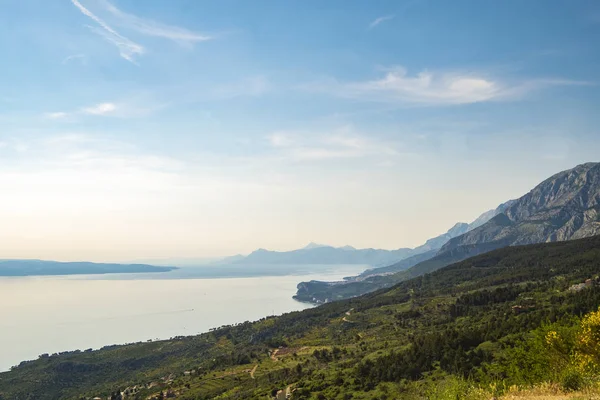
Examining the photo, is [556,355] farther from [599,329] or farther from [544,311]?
[544,311]

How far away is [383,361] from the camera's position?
10062 cm

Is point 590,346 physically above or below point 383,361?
above

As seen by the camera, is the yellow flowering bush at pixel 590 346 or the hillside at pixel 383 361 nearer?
the yellow flowering bush at pixel 590 346

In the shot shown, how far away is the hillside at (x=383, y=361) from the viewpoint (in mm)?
68312

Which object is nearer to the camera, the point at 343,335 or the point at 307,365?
the point at 307,365

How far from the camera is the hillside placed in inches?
2689

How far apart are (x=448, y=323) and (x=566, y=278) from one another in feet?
250

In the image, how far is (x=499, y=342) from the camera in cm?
9562

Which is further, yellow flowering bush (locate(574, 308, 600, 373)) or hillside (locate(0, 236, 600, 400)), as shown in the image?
hillside (locate(0, 236, 600, 400))

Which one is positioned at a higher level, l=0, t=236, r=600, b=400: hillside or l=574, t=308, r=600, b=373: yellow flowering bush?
l=574, t=308, r=600, b=373: yellow flowering bush

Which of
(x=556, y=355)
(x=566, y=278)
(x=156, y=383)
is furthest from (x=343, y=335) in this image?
(x=556, y=355)

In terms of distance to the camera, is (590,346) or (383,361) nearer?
(590,346)

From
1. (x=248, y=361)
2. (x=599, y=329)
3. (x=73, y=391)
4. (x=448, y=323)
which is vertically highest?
(x=599, y=329)

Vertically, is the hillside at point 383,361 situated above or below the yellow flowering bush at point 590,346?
below
